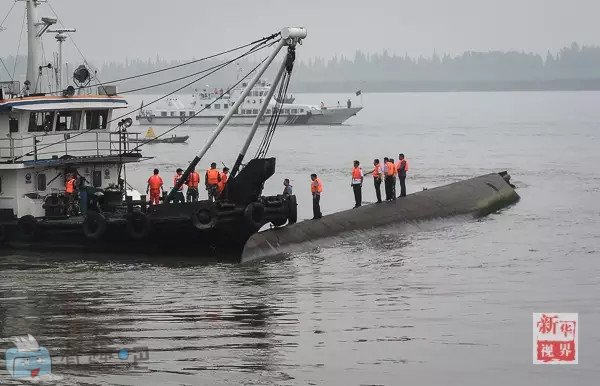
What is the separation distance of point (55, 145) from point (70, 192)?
174 cm

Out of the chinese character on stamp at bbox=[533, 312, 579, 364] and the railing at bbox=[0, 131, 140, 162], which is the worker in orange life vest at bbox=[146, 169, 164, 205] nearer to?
the railing at bbox=[0, 131, 140, 162]

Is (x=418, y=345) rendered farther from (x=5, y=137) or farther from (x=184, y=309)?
(x=5, y=137)

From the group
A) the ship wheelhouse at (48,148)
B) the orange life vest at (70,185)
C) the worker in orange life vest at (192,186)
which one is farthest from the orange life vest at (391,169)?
the orange life vest at (70,185)

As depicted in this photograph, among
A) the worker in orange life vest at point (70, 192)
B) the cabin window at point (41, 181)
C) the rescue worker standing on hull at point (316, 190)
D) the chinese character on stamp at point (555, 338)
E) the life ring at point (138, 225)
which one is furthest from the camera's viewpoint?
the rescue worker standing on hull at point (316, 190)

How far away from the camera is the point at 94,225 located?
3169cm

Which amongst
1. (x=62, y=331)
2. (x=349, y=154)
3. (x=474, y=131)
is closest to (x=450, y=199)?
(x=62, y=331)

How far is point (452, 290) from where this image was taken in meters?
27.4

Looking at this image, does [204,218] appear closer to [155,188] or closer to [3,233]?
[155,188]

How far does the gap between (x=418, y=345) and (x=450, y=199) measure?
22.9 meters

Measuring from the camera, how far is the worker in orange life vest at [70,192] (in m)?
33.1

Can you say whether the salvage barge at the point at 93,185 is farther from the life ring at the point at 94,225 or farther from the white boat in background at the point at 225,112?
the white boat in background at the point at 225,112

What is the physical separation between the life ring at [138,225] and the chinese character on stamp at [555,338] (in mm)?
12045

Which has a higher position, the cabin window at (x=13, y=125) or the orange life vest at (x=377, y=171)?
the cabin window at (x=13, y=125)

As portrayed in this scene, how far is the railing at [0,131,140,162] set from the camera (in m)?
33.1
